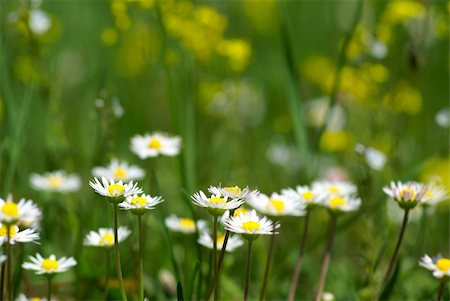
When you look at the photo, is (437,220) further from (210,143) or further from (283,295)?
(210,143)

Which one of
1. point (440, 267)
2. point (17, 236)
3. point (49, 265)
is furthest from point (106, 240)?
point (440, 267)

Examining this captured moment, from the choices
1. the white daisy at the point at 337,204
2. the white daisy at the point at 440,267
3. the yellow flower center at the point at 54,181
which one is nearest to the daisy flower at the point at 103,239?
the white daisy at the point at 337,204

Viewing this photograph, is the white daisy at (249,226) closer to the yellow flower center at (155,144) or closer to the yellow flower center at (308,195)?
the yellow flower center at (308,195)

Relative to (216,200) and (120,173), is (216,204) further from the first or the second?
(120,173)

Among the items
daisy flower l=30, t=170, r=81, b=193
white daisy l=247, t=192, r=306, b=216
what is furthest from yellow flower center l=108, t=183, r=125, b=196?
daisy flower l=30, t=170, r=81, b=193

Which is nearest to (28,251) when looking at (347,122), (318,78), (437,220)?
(437,220)

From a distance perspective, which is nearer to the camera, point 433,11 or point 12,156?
point 12,156

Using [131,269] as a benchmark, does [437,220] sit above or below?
above

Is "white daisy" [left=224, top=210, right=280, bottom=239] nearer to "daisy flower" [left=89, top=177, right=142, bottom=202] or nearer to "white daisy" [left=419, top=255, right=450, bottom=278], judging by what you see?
"daisy flower" [left=89, top=177, right=142, bottom=202]
